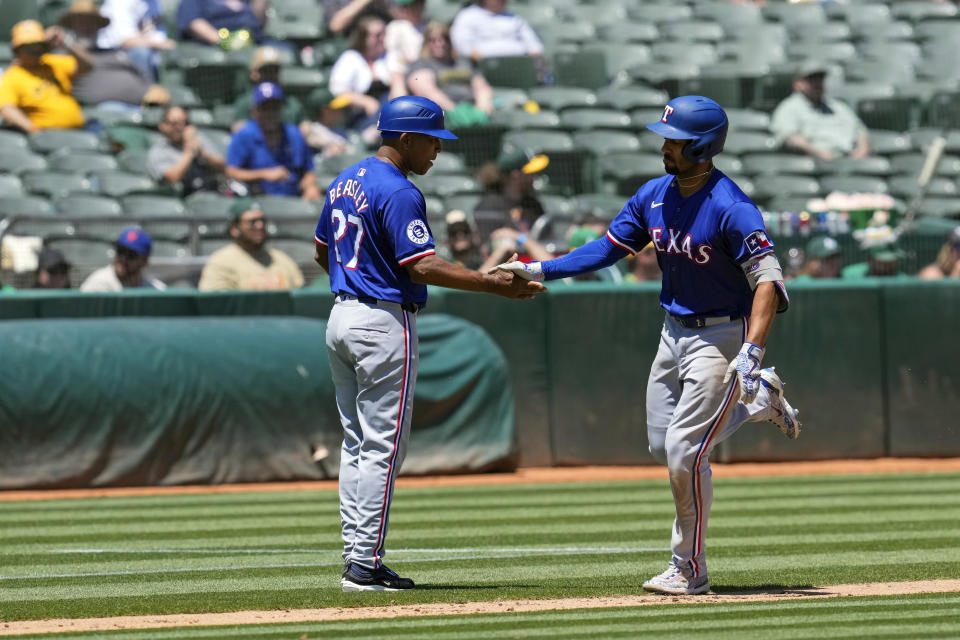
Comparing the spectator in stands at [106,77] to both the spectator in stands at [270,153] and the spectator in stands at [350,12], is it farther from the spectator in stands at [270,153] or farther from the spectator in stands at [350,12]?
the spectator in stands at [350,12]

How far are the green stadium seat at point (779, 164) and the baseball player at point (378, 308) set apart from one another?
11.1 m

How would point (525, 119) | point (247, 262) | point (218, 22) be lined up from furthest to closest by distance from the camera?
1. point (218, 22)
2. point (525, 119)
3. point (247, 262)

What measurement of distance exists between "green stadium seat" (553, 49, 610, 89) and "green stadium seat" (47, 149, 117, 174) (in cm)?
605

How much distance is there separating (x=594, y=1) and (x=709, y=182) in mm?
14978

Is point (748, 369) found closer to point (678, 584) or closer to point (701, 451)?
point (701, 451)

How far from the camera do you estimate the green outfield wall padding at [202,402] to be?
11.1m

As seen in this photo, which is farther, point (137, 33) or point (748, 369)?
point (137, 33)

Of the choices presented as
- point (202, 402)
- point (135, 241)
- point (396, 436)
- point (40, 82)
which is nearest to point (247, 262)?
point (135, 241)

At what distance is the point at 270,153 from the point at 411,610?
9.28 metres

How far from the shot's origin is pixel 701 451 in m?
6.11

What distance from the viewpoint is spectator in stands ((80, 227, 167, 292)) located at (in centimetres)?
1198

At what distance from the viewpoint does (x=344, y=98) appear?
1630cm

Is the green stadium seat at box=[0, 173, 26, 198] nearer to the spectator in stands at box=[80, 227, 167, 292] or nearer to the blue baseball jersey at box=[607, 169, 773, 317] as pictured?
the spectator in stands at box=[80, 227, 167, 292]

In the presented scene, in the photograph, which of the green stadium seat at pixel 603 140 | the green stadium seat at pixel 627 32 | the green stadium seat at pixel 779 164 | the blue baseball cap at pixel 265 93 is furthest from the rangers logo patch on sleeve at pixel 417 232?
the green stadium seat at pixel 627 32
